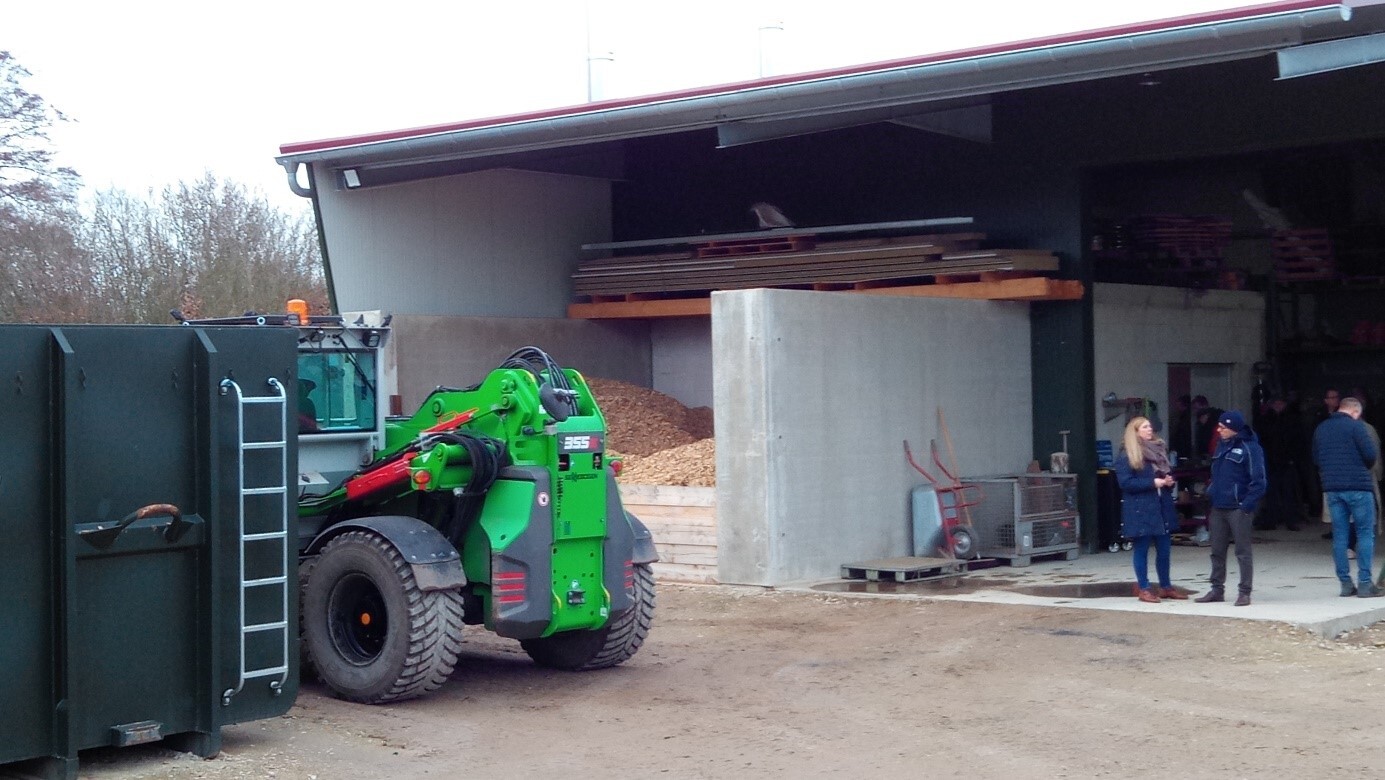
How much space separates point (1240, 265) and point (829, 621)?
1337 centimetres

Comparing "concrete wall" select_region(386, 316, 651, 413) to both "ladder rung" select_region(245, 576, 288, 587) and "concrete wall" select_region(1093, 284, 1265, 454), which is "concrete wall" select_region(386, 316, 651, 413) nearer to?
"concrete wall" select_region(1093, 284, 1265, 454)

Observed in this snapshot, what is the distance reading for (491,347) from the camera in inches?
770

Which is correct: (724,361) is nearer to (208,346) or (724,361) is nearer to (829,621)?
(829,621)

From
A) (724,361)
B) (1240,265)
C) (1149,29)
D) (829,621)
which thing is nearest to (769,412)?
(724,361)

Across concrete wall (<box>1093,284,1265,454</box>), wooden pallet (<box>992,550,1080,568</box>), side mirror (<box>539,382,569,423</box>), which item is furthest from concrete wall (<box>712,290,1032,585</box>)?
side mirror (<box>539,382,569,423</box>)

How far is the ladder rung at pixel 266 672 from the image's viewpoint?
25.0 feet

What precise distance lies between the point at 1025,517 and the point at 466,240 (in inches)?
328

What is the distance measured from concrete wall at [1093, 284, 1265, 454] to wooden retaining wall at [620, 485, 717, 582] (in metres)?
5.60

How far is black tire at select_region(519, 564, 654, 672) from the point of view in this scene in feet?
33.5

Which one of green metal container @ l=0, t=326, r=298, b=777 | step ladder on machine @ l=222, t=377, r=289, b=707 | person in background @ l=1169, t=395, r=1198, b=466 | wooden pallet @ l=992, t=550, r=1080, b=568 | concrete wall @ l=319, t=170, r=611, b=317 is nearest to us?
green metal container @ l=0, t=326, r=298, b=777

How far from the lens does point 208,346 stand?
24.4ft

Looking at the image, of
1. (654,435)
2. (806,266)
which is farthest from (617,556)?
(806,266)

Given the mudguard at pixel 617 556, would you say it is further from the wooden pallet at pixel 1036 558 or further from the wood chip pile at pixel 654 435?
the wooden pallet at pixel 1036 558

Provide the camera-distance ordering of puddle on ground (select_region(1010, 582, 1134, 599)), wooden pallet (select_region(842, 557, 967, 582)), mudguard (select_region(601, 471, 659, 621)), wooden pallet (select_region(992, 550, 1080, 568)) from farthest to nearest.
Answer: wooden pallet (select_region(992, 550, 1080, 568)) < wooden pallet (select_region(842, 557, 967, 582)) < puddle on ground (select_region(1010, 582, 1134, 599)) < mudguard (select_region(601, 471, 659, 621))
